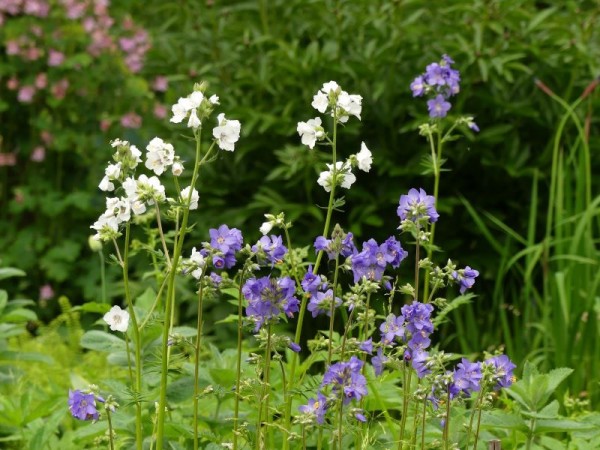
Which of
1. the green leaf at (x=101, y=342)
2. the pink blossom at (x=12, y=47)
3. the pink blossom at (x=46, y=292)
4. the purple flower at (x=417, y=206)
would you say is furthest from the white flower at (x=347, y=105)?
the pink blossom at (x=12, y=47)

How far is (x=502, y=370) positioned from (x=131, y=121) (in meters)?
3.98

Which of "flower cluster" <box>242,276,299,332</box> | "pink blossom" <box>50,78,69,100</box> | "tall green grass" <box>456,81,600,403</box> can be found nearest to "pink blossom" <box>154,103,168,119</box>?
"pink blossom" <box>50,78,69,100</box>

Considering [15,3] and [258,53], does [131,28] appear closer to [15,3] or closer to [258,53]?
[15,3]

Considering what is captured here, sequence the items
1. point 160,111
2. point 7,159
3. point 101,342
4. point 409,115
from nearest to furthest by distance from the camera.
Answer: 1. point 101,342
2. point 409,115
3. point 7,159
4. point 160,111

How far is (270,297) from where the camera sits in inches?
69.1

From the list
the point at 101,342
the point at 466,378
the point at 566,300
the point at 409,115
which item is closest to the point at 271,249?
the point at 466,378

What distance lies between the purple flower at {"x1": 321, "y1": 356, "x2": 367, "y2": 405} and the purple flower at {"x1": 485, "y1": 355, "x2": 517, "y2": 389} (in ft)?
0.75

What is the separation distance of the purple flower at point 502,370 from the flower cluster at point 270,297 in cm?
36

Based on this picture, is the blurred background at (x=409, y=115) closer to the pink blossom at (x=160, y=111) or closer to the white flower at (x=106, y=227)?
the pink blossom at (x=160, y=111)

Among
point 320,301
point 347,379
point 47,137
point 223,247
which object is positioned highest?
point 223,247

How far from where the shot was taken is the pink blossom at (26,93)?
17.5 feet

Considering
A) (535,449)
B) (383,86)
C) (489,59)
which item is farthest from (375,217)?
(535,449)

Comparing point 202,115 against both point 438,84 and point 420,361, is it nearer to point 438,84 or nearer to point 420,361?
point 420,361

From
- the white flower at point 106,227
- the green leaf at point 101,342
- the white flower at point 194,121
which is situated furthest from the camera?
the green leaf at point 101,342
